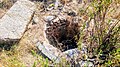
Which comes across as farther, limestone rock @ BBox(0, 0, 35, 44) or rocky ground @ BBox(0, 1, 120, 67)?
limestone rock @ BBox(0, 0, 35, 44)

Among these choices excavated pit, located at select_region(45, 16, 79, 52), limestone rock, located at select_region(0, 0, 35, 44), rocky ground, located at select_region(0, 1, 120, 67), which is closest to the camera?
rocky ground, located at select_region(0, 1, 120, 67)

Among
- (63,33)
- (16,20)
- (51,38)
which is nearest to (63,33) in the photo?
(63,33)

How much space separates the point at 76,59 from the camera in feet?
9.55

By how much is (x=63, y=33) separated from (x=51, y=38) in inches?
9.3

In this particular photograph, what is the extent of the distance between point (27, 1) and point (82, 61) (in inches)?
65.7

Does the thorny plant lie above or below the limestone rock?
below

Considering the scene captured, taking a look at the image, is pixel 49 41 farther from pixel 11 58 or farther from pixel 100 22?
pixel 100 22

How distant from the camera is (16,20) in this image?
369 cm

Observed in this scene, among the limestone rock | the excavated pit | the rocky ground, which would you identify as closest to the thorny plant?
the rocky ground

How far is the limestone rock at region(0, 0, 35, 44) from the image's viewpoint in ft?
11.1

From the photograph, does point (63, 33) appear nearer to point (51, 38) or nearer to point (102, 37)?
point (51, 38)

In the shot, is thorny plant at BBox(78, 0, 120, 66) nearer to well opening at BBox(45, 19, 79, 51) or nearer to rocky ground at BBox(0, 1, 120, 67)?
rocky ground at BBox(0, 1, 120, 67)

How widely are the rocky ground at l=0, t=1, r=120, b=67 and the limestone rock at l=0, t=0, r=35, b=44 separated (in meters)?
0.13

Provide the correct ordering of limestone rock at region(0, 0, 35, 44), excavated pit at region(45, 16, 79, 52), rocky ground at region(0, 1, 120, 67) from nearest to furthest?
rocky ground at region(0, 1, 120, 67), limestone rock at region(0, 0, 35, 44), excavated pit at region(45, 16, 79, 52)
